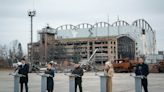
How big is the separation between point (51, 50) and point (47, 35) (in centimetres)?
3046

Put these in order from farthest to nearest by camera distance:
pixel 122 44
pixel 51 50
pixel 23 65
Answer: pixel 122 44 < pixel 51 50 < pixel 23 65

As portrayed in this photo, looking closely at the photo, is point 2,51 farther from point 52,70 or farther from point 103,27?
point 52,70

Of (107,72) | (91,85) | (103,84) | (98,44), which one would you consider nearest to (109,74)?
(107,72)

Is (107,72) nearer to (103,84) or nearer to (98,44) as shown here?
(103,84)

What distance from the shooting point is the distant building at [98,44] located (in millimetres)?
144625

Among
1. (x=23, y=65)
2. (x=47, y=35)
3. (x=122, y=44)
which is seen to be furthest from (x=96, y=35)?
(x=23, y=65)

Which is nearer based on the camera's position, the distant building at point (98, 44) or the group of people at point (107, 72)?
the group of people at point (107, 72)

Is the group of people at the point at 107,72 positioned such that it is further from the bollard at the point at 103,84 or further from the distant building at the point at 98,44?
the distant building at the point at 98,44

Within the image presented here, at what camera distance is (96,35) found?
7564 inches

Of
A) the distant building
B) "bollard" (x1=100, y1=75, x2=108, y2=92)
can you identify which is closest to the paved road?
"bollard" (x1=100, y1=75, x2=108, y2=92)

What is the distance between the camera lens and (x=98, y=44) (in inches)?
6575

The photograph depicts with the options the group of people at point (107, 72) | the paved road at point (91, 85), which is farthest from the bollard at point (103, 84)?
the paved road at point (91, 85)

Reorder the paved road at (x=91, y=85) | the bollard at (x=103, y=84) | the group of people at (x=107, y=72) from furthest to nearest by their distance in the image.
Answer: the paved road at (x=91, y=85) < the group of people at (x=107, y=72) < the bollard at (x=103, y=84)

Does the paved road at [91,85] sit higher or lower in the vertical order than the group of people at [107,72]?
lower
